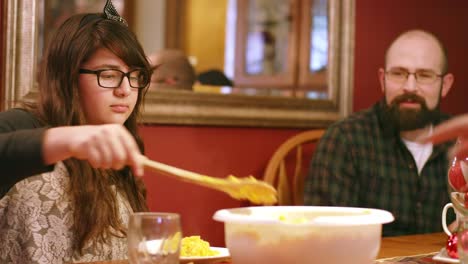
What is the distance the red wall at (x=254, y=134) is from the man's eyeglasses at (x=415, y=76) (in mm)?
483

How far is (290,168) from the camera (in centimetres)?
283

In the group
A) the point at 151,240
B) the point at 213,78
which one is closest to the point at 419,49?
the point at 213,78

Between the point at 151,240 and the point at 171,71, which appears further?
the point at 171,71

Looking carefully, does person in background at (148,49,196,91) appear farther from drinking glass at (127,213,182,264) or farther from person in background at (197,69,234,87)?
drinking glass at (127,213,182,264)

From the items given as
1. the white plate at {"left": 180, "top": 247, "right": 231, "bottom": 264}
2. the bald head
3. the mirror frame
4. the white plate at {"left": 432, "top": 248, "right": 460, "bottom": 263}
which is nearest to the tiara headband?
the mirror frame

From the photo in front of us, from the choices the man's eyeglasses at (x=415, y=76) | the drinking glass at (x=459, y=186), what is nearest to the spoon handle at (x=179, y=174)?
the drinking glass at (x=459, y=186)

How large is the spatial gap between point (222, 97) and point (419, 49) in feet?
2.38

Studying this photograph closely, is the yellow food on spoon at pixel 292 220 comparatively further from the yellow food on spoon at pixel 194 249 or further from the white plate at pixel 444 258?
the white plate at pixel 444 258

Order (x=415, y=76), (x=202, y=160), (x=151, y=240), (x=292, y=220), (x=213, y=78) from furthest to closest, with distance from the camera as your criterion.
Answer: (x=213, y=78), (x=202, y=160), (x=415, y=76), (x=292, y=220), (x=151, y=240)

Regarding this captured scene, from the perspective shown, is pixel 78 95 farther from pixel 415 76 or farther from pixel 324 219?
pixel 415 76

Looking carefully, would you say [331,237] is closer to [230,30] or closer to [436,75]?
[436,75]

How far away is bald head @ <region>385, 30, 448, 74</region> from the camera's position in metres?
2.52

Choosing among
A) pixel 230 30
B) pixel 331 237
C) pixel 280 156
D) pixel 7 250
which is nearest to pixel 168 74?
pixel 280 156

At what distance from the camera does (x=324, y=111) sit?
291 centimetres
